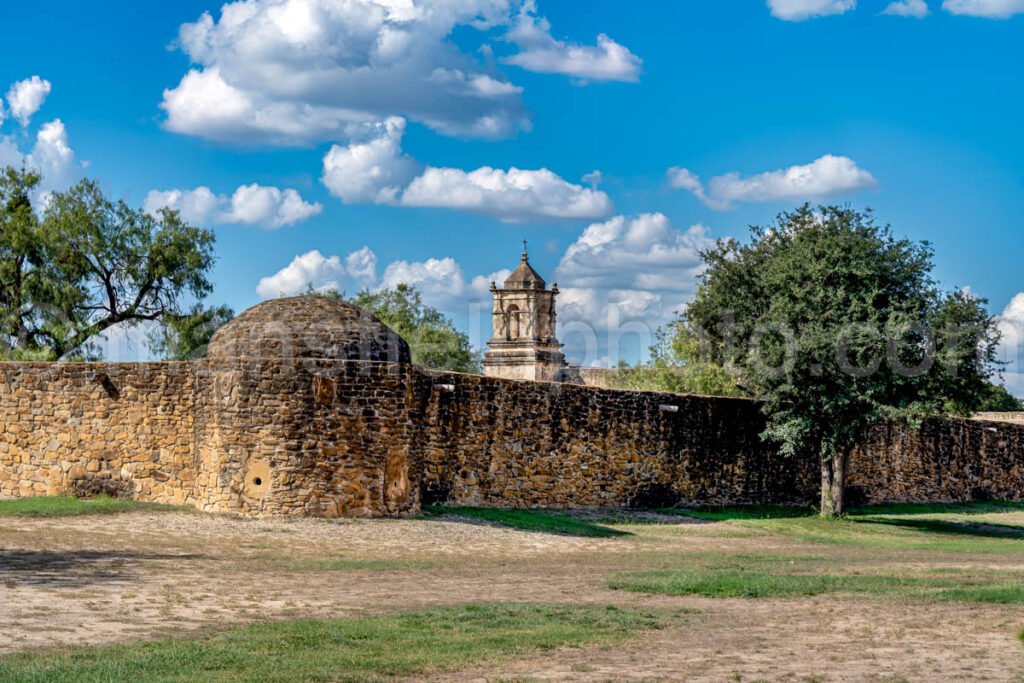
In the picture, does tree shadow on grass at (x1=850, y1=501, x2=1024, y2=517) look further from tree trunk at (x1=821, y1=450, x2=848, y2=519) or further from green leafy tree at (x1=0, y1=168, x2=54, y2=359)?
green leafy tree at (x1=0, y1=168, x2=54, y2=359)

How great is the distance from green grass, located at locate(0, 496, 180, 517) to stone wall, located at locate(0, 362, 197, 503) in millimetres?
360

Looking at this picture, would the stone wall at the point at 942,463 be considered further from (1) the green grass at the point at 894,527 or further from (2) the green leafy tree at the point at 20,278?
(2) the green leafy tree at the point at 20,278

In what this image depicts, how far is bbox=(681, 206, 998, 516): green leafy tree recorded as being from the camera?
28.3m

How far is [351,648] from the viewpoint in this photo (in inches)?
425

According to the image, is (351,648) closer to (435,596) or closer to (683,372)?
(435,596)

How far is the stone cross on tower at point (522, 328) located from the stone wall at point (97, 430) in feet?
198

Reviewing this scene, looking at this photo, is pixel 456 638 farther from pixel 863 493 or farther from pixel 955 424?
pixel 955 424

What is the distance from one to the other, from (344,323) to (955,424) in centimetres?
2385

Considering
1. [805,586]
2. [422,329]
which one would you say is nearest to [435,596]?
[805,586]

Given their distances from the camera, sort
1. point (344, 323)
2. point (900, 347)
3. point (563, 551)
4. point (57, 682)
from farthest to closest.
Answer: point (900, 347), point (344, 323), point (563, 551), point (57, 682)

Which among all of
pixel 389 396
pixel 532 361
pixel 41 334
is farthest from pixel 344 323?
pixel 532 361

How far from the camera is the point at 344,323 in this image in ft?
68.9

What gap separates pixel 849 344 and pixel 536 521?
8.93m

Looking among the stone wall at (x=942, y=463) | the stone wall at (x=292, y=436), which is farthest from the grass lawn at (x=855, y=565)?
the stone wall at (x=292, y=436)
